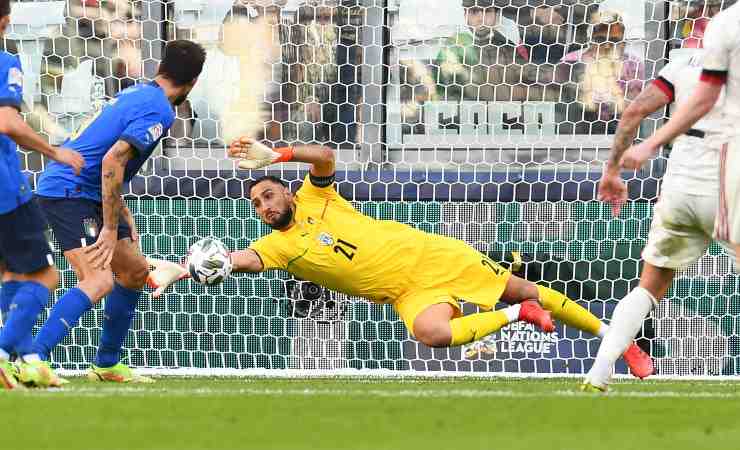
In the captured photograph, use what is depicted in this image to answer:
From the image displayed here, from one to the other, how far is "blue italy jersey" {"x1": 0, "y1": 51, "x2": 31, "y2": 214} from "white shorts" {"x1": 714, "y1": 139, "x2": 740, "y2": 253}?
281 centimetres

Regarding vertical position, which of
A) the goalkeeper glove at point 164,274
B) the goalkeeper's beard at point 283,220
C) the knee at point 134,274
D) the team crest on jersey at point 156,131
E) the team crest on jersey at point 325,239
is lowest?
the goalkeeper glove at point 164,274

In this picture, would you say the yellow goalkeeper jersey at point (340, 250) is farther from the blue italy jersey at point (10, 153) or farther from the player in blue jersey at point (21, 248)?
the blue italy jersey at point (10, 153)

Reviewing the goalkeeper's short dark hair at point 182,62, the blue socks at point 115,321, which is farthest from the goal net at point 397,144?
the goalkeeper's short dark hair at point 182,62

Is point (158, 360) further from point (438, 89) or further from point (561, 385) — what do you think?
point (561, 385)

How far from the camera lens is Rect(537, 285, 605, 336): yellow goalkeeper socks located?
8.01 meters

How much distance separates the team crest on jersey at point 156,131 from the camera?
690cm

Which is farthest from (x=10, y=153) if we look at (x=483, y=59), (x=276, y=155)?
(x=483, y=59)

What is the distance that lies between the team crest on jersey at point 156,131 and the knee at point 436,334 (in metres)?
1.70

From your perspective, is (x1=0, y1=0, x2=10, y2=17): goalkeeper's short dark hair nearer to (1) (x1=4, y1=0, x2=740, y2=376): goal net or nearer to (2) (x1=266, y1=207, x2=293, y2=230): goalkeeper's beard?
(2) (x1=266, y1=207, x2=293, y2=230): goalkeeper's beard

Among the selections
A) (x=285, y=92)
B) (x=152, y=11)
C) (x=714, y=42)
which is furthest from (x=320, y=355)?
(x=714, y=42)

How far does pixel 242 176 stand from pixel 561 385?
3148 millimetres

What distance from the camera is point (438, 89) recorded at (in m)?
9.53

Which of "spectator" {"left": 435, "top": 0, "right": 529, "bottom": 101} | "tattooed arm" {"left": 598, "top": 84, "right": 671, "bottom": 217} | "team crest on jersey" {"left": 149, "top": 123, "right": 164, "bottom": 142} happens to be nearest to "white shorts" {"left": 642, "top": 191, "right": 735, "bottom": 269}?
"tattooed arm" {"left": 598, "top": 84, "right": 671, "bottom": 217}

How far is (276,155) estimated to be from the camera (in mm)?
7680
